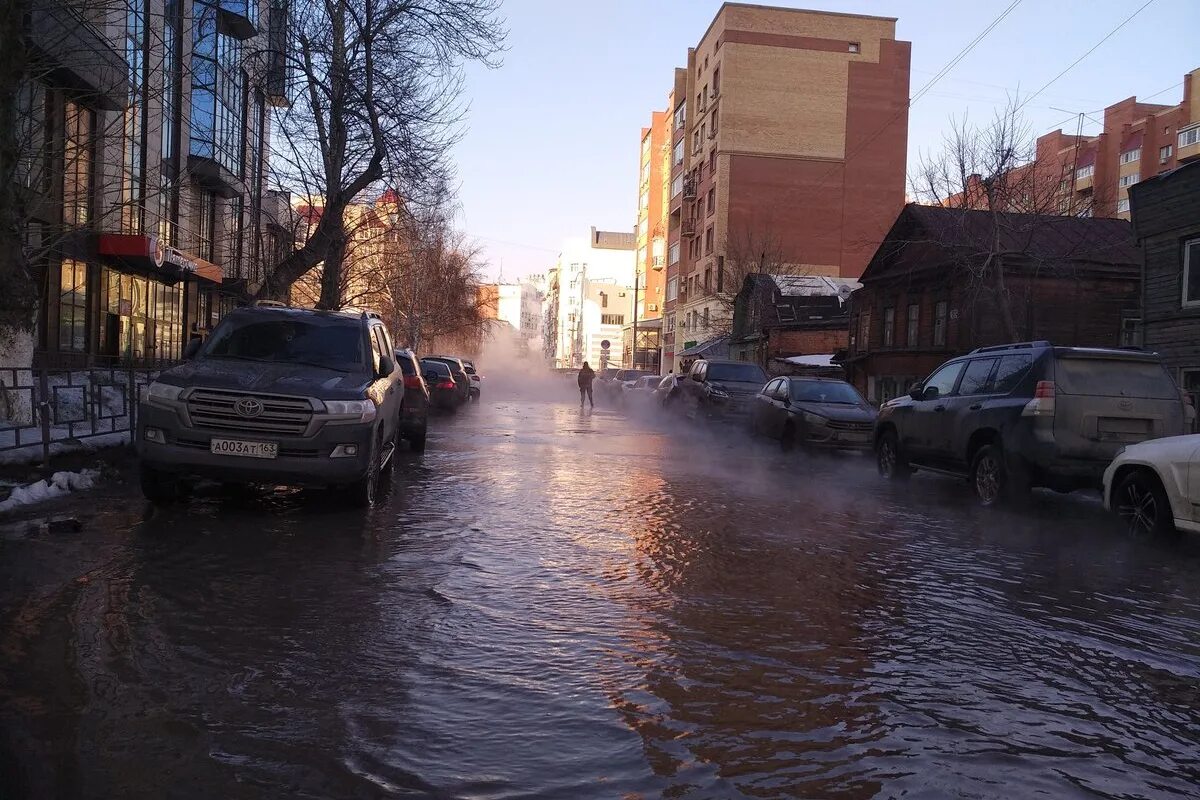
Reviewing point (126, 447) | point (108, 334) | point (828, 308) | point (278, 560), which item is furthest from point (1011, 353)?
point (828, 308)

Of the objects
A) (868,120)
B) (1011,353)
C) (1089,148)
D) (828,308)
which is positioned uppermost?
(1089,148)

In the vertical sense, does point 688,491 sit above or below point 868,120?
below

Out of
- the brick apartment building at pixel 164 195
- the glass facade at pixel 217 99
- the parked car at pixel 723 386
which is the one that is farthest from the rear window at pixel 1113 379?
the glass facade at pixel 217 99

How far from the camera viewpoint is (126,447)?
12.0 m

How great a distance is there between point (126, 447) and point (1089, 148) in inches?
3462

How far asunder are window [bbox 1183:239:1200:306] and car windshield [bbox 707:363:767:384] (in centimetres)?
938

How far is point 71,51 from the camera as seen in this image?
1081cm

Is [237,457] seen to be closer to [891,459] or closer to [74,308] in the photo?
[891,459]

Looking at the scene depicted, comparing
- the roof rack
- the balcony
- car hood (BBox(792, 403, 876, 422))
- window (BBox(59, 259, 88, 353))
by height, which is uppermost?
the balcony

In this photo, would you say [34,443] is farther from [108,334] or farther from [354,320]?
[108,334]

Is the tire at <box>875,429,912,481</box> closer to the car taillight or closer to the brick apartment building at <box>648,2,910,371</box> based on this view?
the car taillight

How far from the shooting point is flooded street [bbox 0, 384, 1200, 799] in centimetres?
318

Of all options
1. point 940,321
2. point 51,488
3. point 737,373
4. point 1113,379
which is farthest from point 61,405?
point 940,321

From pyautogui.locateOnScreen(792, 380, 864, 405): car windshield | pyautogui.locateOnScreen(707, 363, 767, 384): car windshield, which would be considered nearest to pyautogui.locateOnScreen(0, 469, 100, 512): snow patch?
pyautogui.locateOnScreen(792, 380, 864, 405): car windshield
